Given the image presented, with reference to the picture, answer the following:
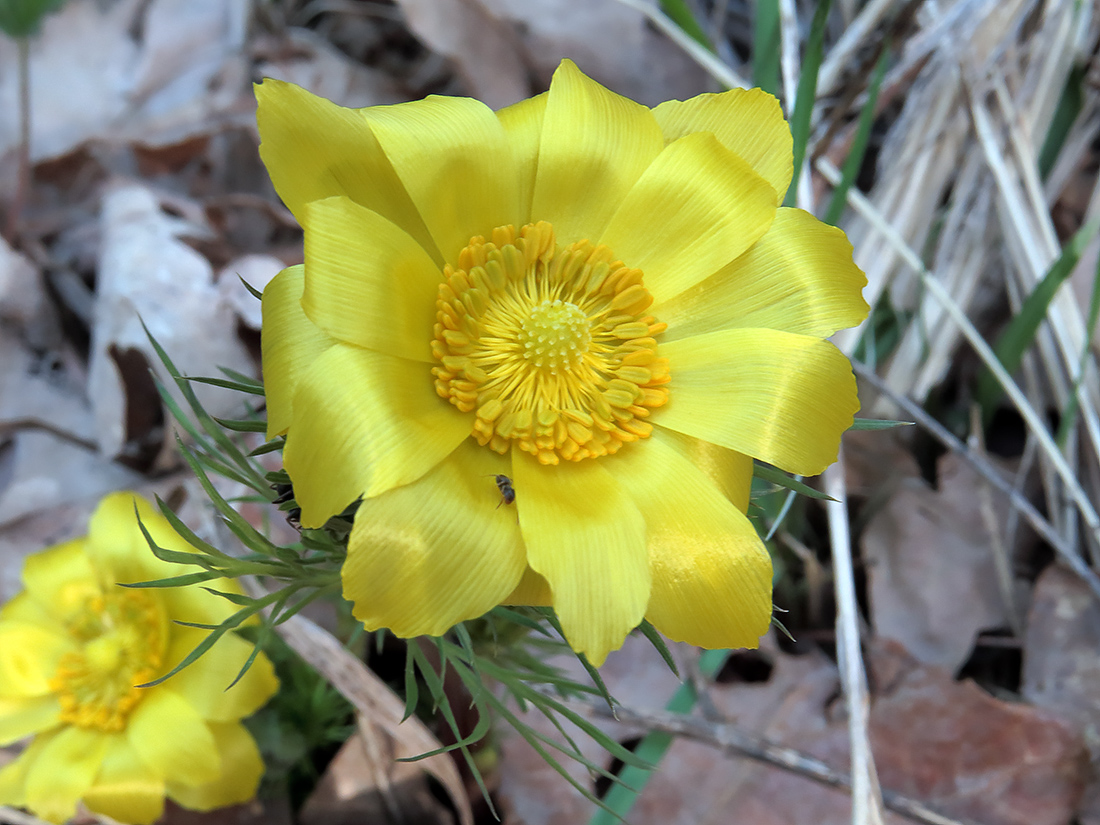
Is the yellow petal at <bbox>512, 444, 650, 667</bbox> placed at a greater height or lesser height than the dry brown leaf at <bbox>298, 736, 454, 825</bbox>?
greater

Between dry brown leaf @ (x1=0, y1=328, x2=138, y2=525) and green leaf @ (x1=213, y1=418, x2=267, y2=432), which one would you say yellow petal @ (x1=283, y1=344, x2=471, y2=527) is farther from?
dry brown leaf @ (x1=0, y1=328, x2=138, y2=525)

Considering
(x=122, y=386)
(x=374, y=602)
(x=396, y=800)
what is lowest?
(x=396, y=800)

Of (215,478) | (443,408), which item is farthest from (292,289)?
(215,478)

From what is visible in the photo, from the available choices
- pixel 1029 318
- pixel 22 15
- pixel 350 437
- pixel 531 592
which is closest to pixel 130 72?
pixel 22 15

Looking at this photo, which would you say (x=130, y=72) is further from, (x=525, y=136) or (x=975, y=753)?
(x=975, y=753)

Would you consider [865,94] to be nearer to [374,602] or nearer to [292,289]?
[292,289]

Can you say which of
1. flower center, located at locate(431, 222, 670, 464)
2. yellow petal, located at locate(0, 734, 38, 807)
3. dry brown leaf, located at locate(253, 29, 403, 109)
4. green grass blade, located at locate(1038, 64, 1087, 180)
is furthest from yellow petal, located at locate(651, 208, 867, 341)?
dry brown leaf, located at locate(253, 29, 403, 109)
